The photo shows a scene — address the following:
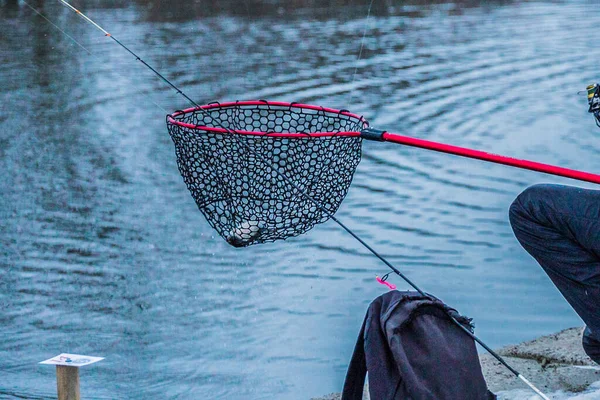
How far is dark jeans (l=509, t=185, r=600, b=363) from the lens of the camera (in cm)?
227

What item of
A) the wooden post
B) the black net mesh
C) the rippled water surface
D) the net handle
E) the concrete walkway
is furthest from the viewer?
the rippled water surface

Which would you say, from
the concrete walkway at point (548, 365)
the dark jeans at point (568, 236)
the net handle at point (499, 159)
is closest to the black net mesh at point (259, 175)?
the net handle at point (499, 159)

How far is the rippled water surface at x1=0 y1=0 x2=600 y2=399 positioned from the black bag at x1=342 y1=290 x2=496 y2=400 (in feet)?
4.38

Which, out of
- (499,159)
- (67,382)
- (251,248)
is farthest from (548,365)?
(251,248)

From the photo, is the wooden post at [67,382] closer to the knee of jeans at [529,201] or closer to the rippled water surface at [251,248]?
the rippled water surface at [251,248]

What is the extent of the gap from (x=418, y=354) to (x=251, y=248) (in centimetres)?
301

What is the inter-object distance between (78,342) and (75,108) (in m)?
4.99

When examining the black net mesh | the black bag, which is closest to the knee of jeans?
the black bag

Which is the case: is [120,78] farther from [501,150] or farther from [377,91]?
[501,150]

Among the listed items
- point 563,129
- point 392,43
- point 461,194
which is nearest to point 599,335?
point 461,194

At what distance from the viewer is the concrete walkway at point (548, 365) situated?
3.19 metres

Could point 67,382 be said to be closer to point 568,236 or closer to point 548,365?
point 568,236

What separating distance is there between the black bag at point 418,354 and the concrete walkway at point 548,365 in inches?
30.6

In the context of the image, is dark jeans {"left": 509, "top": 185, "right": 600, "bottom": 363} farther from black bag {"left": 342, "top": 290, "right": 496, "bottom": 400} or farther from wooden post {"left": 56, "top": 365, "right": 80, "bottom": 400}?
wooden post {"left": 56, "top": 365, "right": 80, "bottom": 400}
